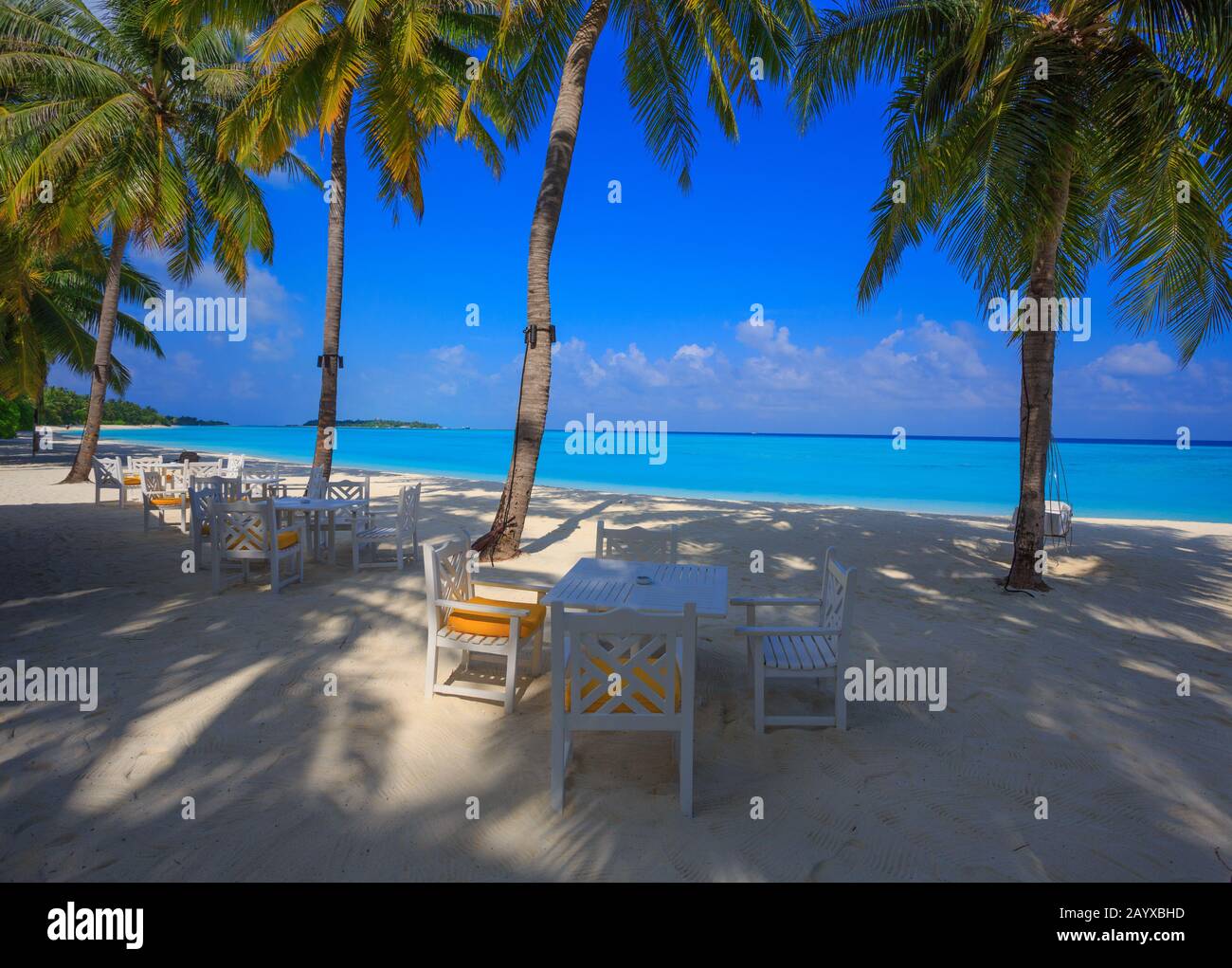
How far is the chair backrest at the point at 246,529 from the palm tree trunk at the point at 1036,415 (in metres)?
7.82

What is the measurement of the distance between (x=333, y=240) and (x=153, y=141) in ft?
19.7

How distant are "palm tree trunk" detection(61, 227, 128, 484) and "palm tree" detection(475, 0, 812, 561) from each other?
11133 mm

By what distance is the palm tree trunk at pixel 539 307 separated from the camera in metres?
7.66

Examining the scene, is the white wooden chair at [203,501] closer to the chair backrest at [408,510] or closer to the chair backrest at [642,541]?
the chair backrest at [408,510]

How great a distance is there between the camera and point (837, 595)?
12.6 ft

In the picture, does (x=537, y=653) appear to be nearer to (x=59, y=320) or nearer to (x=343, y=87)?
(x=343, y=87)

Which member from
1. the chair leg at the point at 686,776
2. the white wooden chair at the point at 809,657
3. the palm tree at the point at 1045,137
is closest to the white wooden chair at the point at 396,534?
the white wooden chair at the point at 809,657

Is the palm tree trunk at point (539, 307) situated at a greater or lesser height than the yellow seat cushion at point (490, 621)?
greater

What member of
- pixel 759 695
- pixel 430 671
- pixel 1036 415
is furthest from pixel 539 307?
pixel 1036 415

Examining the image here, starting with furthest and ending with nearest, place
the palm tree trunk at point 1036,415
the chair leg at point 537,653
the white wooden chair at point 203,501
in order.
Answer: the palm tree trunk at point 1036,415
the white wooden chair at point 203,501
the chair leg at point 537,653

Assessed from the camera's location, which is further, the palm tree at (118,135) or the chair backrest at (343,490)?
the palm tree at (118,135)

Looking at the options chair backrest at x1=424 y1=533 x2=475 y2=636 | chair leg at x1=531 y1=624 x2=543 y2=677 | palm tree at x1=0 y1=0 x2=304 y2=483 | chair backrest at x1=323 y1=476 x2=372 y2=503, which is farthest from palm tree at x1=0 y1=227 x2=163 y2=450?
chair leg at x1=531 y1=624 x2=543 y2=677

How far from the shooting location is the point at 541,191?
773cm

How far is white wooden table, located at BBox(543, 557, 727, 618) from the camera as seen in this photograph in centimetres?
347
